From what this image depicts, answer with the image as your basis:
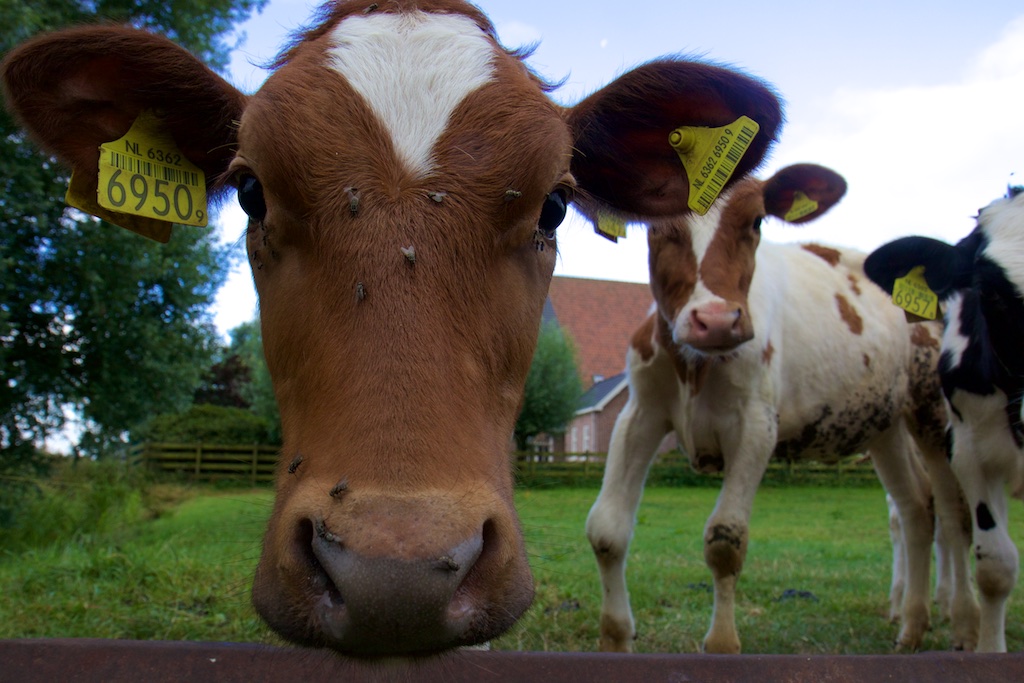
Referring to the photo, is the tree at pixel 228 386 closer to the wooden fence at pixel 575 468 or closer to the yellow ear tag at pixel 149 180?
the wooden fence at pixel 575 468

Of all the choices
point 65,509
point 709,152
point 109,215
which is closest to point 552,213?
point 709,152

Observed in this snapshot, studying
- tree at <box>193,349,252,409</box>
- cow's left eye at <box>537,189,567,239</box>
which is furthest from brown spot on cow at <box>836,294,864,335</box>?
tree at <box>193,349,252,409</box>

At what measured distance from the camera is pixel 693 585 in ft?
22.0

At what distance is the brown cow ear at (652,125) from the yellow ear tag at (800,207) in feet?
7.66

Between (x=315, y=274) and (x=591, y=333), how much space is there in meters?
41.6

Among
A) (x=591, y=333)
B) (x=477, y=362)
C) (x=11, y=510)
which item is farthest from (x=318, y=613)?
(x=591, y=333)

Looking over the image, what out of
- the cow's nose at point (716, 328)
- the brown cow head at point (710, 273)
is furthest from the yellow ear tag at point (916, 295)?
the cow's nose at point (716, 328)

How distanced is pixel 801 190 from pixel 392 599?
4.94 meters

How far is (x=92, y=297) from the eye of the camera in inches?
408

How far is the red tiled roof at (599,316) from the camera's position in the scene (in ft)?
139

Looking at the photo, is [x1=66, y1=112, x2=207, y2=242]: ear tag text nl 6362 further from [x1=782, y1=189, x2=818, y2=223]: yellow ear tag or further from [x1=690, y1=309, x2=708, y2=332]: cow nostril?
[x1=782, y1=189, x2=818, y2=223]: yellow ear tag

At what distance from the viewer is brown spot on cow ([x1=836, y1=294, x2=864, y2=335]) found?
611cm

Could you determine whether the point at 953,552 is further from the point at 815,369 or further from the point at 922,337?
the point at 922,337

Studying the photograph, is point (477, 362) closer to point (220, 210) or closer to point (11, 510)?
point (220, 210)
